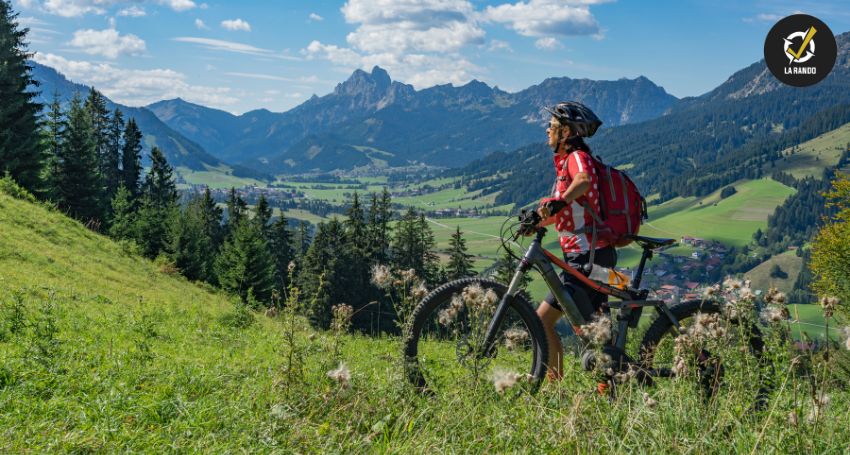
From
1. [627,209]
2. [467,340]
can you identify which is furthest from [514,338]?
[627,209]

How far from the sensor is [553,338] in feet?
18.8

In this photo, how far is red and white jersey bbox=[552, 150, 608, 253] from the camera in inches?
221

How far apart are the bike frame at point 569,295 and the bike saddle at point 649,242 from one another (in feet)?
0.53

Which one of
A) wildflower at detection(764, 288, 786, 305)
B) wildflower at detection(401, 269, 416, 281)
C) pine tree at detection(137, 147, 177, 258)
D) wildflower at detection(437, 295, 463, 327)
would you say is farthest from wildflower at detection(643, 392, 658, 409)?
pine tree at detection(137, 147, 177, 258)

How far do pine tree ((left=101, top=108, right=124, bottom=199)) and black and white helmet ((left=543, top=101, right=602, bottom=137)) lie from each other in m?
73.2

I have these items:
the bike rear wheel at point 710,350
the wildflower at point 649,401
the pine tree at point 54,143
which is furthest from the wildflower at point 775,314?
the pine tree at point 54,143

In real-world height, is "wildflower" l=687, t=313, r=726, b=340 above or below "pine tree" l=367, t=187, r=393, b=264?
above

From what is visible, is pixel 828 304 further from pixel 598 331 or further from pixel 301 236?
pixel 301 236

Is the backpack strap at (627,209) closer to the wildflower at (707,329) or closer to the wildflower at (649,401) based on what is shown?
the wildflower at (707,329)

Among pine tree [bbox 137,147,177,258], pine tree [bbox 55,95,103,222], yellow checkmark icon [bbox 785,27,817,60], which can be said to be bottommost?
pine tree [bbox 137,147,177,258]

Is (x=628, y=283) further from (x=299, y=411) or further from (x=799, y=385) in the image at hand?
(x=299, y=411)

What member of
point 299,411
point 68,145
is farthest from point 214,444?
point 68,145

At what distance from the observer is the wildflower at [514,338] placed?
4.95m

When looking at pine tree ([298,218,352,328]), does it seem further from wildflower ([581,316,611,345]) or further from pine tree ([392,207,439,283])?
wildflower ([581,316,611,345])
